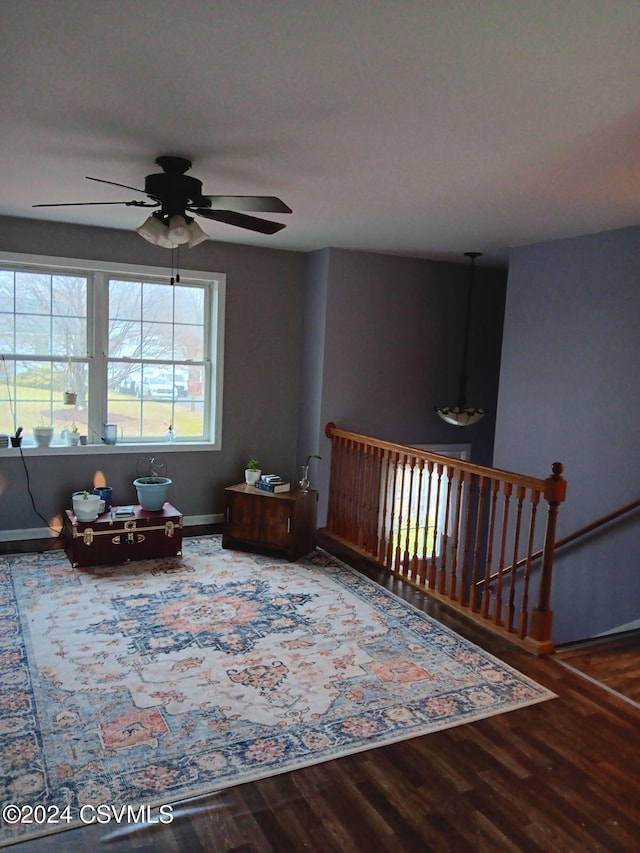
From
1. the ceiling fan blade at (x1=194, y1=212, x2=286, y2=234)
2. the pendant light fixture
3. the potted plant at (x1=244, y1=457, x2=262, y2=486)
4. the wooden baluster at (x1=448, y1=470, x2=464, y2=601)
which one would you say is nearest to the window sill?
the potted plant at (x1=244, y1=457, x2=262, y2=486)

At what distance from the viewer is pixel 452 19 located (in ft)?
6.05

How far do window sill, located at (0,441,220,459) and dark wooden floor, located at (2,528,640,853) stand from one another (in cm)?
353

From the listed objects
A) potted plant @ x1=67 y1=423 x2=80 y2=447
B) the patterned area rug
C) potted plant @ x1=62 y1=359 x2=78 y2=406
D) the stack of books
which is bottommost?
the patterned area rug

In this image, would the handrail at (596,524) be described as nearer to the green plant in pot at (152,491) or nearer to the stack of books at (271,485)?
the stack of books at (271,485)

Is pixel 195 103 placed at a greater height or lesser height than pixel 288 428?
greater

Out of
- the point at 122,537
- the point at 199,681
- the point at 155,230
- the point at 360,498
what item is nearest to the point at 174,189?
the point at 155,230

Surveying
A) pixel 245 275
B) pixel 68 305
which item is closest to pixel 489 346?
pixel 245 275

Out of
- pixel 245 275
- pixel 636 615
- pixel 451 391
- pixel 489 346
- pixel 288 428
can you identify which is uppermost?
pixel 245 275

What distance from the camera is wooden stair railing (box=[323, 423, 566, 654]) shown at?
3.64 m

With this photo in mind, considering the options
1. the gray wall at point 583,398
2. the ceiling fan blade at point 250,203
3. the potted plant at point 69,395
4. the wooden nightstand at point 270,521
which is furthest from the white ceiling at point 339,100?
the wooden nightstand at point 270,521

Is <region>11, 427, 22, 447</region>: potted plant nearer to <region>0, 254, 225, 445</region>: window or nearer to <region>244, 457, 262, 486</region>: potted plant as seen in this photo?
<region>0, 254, 225, 445</region>: window

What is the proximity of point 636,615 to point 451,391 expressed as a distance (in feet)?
9.16

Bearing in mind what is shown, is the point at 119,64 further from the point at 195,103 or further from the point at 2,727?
the point at 2,727

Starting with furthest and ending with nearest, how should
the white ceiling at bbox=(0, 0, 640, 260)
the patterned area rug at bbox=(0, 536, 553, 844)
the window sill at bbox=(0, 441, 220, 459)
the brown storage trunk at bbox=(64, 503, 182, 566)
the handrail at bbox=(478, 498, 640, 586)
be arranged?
1. the window sill at bbox=(0, 441, 220, 459)
2. the brown storage trunk at bbox=(64, 503, 182, 566)
3. the handrail at bbox=(478, 498, 640, 586)
4. the patterned area rug at bbox=(0, 536, 553, 844)
5. the white ceiling at bbox=(0, 0, 640, 260)
